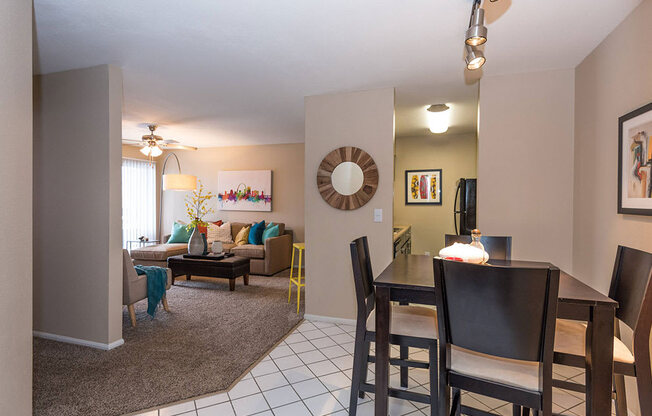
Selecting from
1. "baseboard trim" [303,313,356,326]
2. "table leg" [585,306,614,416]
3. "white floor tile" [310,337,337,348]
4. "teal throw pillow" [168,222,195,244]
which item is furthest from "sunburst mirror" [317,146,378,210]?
"teal throw pillow" [168,222,195,244]

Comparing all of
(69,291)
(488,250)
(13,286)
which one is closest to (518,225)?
(488,250)

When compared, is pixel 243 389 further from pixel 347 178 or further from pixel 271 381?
pixel 347 178

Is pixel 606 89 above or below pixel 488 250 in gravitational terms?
above

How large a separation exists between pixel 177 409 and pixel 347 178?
2399 millimetres

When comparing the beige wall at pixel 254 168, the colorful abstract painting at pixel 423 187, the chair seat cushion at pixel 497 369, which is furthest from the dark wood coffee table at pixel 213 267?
the chair seat cushion at pixel 497 369

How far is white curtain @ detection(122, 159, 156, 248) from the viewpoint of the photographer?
6641 millimetres

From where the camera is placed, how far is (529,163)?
2.90 meters

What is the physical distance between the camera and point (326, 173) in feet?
11.6

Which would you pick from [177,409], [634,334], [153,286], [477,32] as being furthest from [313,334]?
[477,32]

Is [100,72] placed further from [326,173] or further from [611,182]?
[611,182]

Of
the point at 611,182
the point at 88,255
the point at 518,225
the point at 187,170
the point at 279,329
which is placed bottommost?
the point at 279,329

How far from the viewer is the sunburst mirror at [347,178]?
3.39 m

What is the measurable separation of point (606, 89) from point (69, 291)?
15.0ft

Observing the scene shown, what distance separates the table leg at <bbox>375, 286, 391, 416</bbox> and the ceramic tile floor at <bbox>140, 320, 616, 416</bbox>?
1.17 ft
